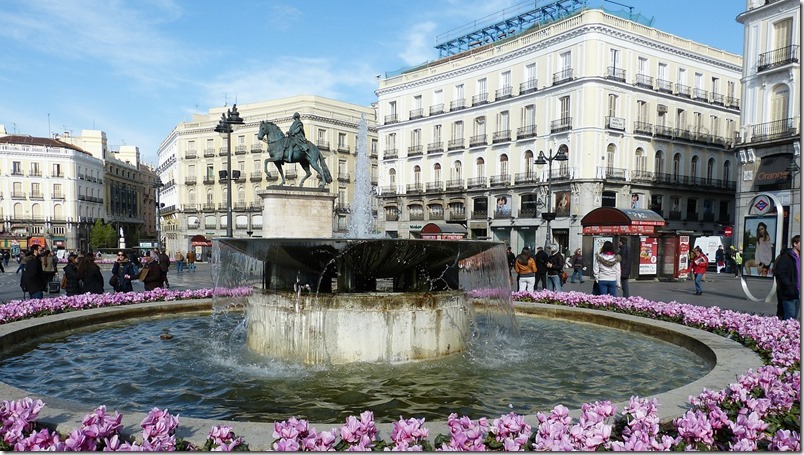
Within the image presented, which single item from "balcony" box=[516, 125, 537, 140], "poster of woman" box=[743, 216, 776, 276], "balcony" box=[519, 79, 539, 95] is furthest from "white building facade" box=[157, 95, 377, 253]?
"poster of woman" box=[743, 216, 776, 276]

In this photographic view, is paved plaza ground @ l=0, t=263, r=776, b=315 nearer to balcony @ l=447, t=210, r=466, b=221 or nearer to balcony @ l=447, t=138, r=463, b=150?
balcony @ l=447, t=210, r=466, b=221

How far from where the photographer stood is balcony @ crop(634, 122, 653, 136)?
4000 cm

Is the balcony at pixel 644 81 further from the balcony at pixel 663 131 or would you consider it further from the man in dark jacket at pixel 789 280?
the man in dark jacket at pixel 789 280

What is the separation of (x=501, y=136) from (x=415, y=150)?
957 cm

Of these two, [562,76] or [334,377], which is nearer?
[334,377]

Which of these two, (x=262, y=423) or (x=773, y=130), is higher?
(x=773, y=130)

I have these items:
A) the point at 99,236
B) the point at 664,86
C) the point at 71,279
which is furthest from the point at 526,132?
the point at 99,236

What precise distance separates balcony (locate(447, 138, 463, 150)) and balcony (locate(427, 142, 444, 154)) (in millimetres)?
876

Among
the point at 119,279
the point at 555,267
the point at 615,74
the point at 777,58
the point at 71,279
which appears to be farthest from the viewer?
the point at 615,74

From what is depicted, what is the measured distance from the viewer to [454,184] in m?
47.5

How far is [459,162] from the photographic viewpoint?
47.5 metres

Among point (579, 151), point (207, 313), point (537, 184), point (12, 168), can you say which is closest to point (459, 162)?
point (537, 184)

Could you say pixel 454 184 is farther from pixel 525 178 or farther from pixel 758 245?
pixel 758 245

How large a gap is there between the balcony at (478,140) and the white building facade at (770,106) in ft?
62.6
